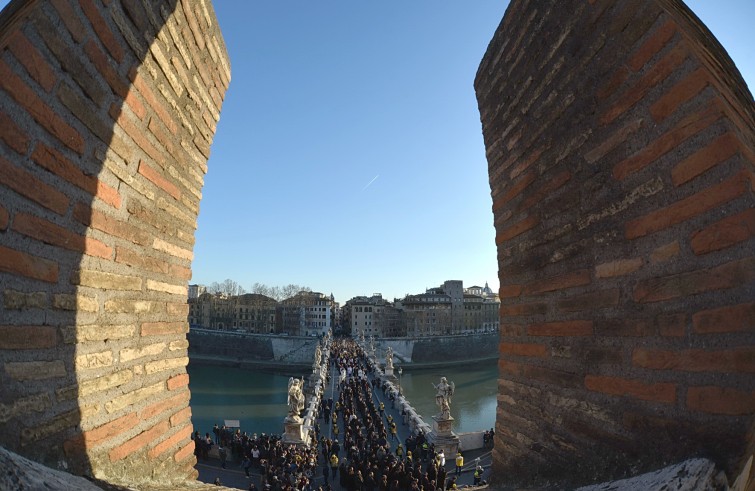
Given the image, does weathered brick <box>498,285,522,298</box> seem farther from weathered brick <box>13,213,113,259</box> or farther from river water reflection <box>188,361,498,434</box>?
river water reflection <box>188,361,498,434</box>

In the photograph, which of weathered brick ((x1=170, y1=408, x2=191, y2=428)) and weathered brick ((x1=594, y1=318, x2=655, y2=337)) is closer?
weathered brick ((x1=594, y1=318, x2=655, y2=337))

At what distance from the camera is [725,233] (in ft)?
6.01

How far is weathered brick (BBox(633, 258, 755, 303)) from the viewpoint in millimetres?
1767

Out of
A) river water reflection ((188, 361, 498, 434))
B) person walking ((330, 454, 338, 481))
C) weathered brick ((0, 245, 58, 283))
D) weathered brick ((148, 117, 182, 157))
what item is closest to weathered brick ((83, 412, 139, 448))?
weathered brick ((0, 245, 58, 283))

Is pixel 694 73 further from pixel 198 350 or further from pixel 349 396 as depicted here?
pixel 198 350

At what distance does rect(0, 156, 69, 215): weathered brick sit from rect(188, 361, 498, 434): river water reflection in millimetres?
31538

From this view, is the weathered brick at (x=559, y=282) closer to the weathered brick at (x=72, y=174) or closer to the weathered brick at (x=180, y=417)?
the weathered brick at (x=180, y=417)

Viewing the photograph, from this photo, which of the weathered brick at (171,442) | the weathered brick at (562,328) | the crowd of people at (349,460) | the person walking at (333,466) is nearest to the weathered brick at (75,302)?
the weathered brick at (171,442)

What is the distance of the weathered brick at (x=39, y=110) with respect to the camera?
1782 millimetres

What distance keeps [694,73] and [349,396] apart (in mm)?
27236

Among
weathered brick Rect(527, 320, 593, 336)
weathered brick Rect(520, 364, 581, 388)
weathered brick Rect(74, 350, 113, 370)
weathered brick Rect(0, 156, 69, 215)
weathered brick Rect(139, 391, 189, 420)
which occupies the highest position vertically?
weathered brick Rect(0, 156, 69, 215)

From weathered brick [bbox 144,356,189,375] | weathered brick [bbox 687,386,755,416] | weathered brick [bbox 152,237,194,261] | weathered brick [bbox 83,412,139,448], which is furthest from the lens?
weathered brick [bbox 152,237,194,261]

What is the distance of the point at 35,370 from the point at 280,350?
6551cm

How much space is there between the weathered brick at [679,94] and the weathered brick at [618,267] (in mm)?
684
